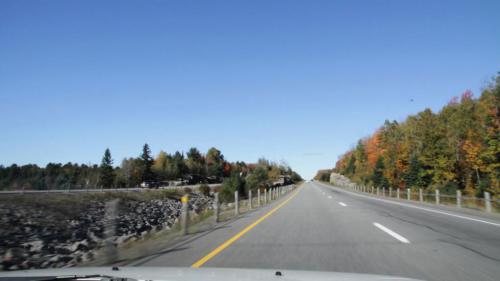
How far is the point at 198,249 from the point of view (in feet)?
25.7

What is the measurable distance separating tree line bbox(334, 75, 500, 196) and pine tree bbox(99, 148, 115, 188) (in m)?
88.0

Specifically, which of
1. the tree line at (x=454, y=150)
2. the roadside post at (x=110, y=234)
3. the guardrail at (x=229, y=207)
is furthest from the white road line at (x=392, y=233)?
the tree line at (x=454, y=150)

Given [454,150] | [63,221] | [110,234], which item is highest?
[454,150]

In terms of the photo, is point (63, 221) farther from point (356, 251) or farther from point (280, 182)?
point (280, 182)

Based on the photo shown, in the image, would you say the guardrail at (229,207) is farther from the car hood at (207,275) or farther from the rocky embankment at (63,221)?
the car hood at (207,275)

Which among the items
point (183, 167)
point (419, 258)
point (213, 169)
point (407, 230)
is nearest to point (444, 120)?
point (407, 230)

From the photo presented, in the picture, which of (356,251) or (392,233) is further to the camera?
(392,233)

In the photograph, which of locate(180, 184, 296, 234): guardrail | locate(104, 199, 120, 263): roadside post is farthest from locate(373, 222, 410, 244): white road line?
locate(104, 199, 120, 263): roadside post

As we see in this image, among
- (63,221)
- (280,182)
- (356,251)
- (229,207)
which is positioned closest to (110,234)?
(356,251)

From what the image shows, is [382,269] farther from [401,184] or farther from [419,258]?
[401,184]

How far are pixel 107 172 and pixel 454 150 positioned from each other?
106 m

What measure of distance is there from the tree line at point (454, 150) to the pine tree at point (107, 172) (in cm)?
8803

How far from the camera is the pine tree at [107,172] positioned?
383ft

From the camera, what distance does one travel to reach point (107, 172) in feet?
395
